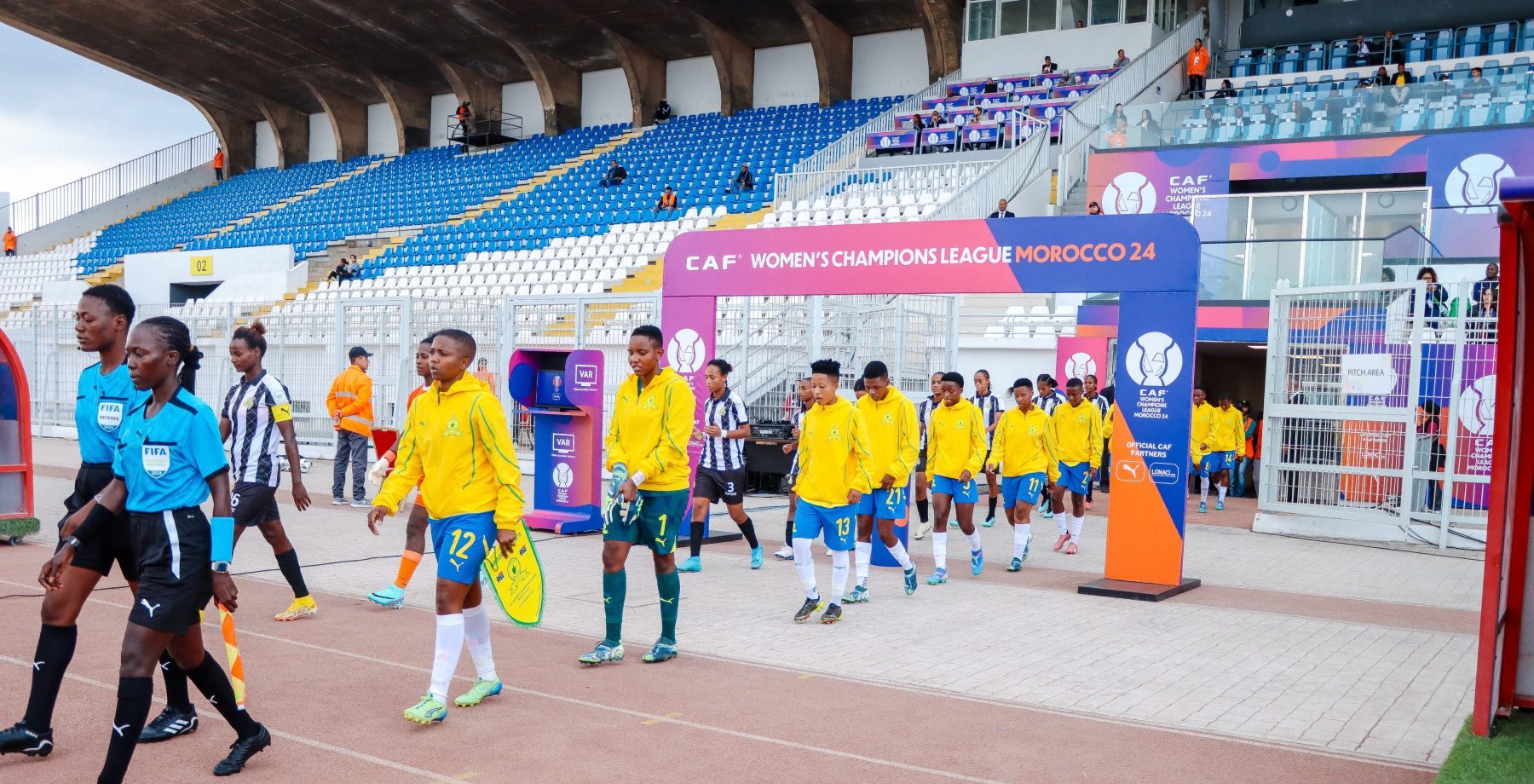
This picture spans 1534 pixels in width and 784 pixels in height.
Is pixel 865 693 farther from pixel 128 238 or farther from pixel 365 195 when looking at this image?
pixel 128 238

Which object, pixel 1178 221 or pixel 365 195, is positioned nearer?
pixel 1178 221

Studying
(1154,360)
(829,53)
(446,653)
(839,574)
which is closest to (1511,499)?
(1154,360)

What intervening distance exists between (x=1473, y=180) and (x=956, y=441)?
53.1 ft

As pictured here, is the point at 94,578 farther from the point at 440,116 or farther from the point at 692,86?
the point at 440,116

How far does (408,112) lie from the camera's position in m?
42.0

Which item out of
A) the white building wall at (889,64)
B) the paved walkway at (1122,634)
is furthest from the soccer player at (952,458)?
the white building wall at (889,64)

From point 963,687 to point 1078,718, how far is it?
74 cm

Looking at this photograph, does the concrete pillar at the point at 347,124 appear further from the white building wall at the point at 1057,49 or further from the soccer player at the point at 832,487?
the soccer player at the point at 832,487

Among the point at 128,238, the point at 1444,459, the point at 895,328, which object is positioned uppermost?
the point at 128,238

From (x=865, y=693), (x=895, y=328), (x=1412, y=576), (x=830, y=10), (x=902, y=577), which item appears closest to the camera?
(x=865, y=693)

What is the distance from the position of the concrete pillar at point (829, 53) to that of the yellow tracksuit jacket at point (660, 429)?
2786 centimetres

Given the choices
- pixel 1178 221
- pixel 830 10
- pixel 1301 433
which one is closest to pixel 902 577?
pixel 1178 221

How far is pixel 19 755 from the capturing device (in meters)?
4.89

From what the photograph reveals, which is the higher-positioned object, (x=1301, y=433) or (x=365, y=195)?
(x=365, y=195)
